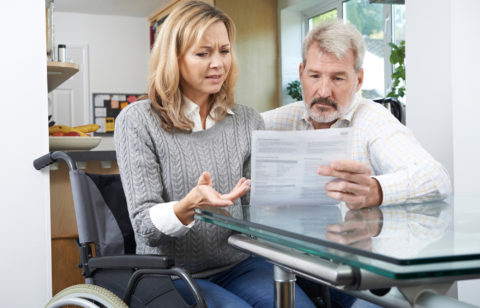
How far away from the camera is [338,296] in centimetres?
152

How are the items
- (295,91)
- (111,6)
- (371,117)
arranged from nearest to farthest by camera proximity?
1. (371,117)
2. (295,91)
3. (111,6)

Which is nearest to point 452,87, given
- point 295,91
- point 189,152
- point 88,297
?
point 189,152

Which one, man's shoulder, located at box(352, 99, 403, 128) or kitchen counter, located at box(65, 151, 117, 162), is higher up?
man's shoulder, located at box(352, 99, 403, 128)

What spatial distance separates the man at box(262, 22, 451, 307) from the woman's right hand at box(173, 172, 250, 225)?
1.28 ft

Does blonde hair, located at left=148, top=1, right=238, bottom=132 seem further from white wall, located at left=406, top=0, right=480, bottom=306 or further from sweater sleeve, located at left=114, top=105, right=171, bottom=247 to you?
white wall, located at left=406, top=0, right=480, bottom=306

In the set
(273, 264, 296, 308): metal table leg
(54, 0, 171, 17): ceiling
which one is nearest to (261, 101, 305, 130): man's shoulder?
(273, 264, 296, 308): metal table leg

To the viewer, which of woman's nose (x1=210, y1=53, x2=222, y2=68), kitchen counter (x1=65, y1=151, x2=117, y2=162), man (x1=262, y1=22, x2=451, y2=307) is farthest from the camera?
kitchen counter (x1=65, y1=151, x2=117, y2=162)

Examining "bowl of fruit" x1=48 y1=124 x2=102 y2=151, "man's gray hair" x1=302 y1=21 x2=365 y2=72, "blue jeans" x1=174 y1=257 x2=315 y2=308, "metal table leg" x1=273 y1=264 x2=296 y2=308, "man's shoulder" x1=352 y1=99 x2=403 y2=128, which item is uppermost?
"man's gray hair" x1=302 y1=21 x2=365 y2=72

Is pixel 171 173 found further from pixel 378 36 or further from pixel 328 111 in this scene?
pixel 378 36

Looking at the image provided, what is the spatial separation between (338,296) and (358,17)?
3712 mm

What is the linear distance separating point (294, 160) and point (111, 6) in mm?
6481

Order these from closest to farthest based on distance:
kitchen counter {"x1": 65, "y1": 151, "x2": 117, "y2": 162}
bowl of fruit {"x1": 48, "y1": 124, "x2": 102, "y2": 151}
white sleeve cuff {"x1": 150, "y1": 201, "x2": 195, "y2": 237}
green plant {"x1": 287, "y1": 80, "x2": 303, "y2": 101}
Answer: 1. white sleeve cuff {"x1": 150, "y1": 201, "x2": 195, "y2": 237}
2. kitchen counter {"x1": 65, "y1": 151, "x2": 117, "y2": 162}
3. bowl of fruit {"x1": 48, "y1": 124, "x2": 102, "y2": 151}
4. green plant {"x1": 287, "y1": 80, "x2": 303, "y2": 101}

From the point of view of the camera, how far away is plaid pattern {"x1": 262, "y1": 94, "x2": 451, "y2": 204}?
1.40 m

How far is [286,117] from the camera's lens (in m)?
1.88
